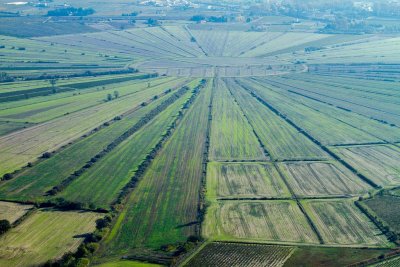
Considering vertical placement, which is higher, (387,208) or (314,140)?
(314,140)

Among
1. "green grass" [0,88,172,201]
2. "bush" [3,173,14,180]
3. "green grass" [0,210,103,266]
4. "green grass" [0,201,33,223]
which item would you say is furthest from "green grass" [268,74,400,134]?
"bush" [3,173,14,180]

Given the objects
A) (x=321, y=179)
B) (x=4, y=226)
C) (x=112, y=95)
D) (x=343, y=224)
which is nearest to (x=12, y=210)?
(x=4, y=226)

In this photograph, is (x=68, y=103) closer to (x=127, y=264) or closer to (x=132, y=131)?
(x=132, y=131)

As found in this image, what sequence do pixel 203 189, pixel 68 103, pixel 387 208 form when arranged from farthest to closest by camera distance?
1. pixel 68 103
2. pixel 203 189
3. pixel 387 208

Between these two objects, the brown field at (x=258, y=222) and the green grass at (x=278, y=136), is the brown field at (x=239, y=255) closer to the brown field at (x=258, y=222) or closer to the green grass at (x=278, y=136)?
the brown field at (x=258, y=222)

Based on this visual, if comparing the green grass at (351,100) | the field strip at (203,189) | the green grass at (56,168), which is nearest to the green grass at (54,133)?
the green grass at (56,168)
